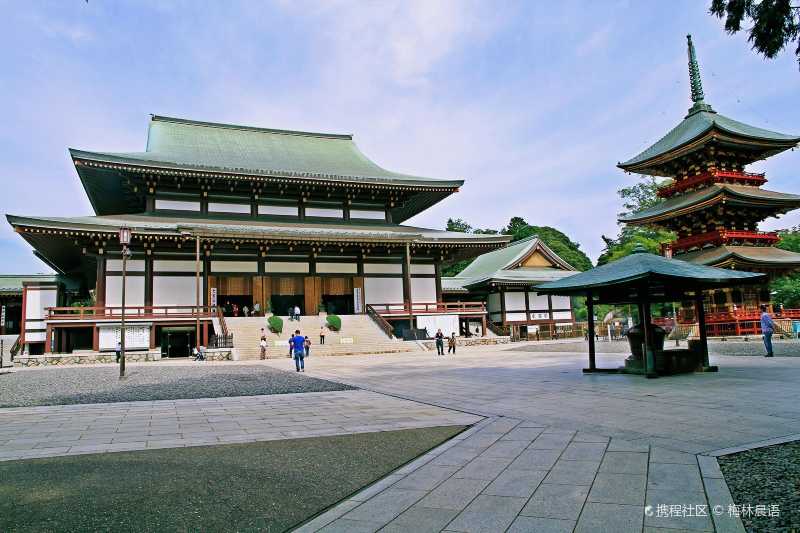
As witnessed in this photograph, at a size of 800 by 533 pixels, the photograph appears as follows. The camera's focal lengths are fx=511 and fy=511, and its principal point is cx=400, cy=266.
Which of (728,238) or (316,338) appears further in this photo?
(728,238)

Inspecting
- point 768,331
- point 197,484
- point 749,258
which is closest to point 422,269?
point 749,258

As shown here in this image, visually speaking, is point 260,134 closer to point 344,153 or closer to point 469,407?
point 344,153

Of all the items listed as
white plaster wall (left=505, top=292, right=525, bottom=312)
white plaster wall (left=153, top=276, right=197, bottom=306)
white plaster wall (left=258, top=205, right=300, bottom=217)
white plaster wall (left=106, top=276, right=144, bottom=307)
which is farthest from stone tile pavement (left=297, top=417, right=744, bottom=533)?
white plaster wall (left=505, top=292, right=525, bottom=312)

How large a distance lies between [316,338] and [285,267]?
18.4ft

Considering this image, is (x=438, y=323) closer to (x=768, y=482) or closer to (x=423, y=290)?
(x=423, y=290)

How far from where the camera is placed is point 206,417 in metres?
7.88

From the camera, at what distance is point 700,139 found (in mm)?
29062

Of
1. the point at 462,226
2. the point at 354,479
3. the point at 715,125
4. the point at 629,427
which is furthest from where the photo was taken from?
the point at 462,226

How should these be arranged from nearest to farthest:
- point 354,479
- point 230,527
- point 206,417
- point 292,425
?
1. point 230,527
2. point 354,479
3. point 292,425
4. point 206,417

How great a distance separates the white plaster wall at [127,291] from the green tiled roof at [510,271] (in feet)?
67.0

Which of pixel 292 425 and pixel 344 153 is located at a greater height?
pixel 344 153

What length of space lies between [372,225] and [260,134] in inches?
453

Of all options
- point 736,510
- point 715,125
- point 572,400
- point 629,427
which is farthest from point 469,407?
point 715,125

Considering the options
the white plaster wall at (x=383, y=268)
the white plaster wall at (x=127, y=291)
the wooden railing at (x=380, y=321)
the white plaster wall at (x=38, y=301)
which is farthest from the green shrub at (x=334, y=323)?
the white plaster wall at (x=38, y=301)
